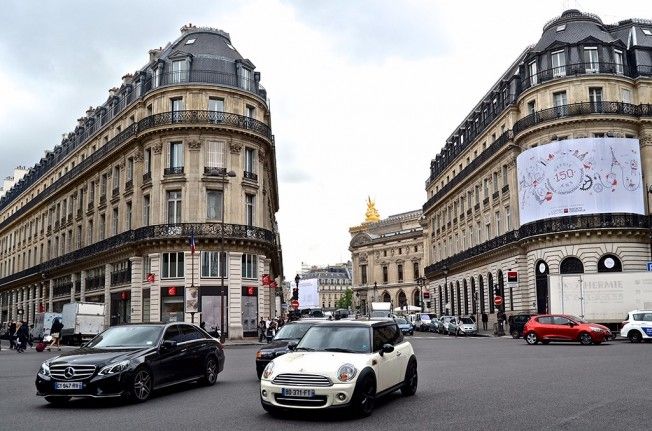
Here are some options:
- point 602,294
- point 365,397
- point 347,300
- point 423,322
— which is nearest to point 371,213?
point 347,300

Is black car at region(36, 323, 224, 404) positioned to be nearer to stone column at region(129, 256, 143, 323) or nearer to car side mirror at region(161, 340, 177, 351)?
car side mirror at region(161, 340, 177, 351)

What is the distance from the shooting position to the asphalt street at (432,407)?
9.67 m

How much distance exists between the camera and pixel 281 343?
16.3m

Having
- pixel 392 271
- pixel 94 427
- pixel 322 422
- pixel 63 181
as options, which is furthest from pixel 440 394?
pixel 392 271

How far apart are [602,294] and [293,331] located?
24760 mm

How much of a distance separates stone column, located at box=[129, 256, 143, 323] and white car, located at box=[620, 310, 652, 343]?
97.0 feet

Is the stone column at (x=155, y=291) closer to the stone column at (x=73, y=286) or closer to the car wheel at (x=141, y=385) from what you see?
the stone column at (x=73, y=286)

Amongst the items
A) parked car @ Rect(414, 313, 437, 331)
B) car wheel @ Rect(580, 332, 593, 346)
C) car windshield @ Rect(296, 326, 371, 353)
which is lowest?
parked car @ Rect(414, 313, 437, 331)

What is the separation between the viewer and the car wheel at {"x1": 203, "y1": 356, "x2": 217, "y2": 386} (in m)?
14.8

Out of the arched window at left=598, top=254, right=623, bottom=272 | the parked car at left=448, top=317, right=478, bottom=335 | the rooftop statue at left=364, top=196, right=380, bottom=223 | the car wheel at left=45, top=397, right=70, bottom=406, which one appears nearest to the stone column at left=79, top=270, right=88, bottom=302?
the parked car at left=448, top=317, right=478, bottom=335

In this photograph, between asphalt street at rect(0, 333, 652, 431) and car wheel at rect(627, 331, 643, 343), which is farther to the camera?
car wheel at rect(627, 331, 643, 343)

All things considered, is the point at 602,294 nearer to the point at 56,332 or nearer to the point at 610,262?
the point at 610,262

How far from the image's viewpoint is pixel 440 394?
42.2 ft

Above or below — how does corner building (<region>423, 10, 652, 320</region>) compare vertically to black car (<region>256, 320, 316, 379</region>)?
above
